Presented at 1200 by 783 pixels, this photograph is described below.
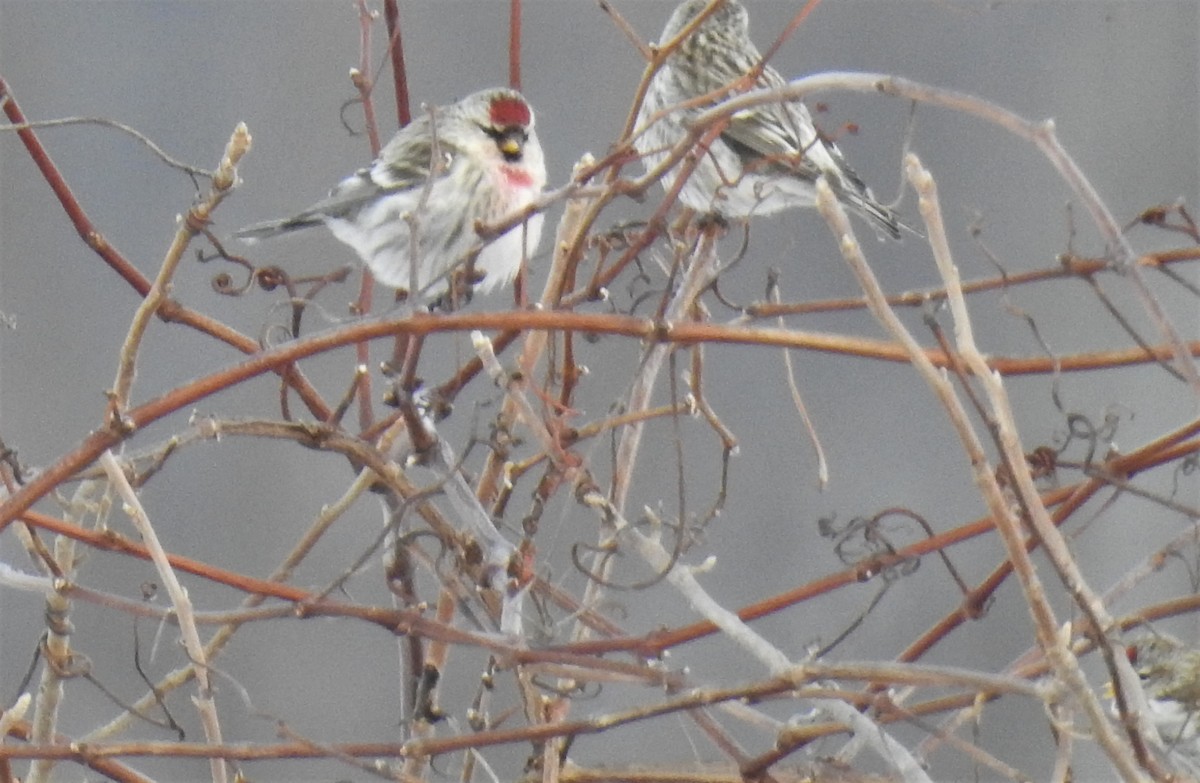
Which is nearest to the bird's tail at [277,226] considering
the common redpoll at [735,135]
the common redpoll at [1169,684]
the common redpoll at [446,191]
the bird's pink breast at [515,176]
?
the common redpoll at [446,191]

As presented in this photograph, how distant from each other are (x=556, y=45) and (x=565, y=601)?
410 cm

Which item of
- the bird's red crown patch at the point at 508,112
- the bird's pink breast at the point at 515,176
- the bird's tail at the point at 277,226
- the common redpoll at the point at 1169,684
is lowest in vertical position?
the common redpoll at the point at 1169,684

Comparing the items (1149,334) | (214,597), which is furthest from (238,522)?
(1149,334)

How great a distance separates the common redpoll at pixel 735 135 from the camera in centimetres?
254

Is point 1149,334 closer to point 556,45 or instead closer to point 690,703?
point 556,45

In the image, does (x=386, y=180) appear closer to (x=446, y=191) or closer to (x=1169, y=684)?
(x=446, y=191)

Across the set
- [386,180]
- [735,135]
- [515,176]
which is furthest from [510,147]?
[735,135]

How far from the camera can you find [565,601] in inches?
63.4

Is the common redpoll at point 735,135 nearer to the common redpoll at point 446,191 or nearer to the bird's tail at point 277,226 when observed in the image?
the common redpoll at point 446,191

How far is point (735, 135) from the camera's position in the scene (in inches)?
109

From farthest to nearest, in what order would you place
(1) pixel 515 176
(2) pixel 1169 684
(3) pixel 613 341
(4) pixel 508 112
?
1. (3) pixel 613 341
2. (1) pixel 515 176
3. (4) pixel 508 112
4. (2) pixel 1169 684

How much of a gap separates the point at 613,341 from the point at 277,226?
237 centimetres

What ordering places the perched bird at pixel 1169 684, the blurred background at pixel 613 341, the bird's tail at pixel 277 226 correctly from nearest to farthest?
1. the perched bird at pixel 1169 684
2. the bird's tail at pixel 277 226
3. the blurred background at pixel 613 341

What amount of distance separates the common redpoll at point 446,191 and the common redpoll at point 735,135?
0.21m
